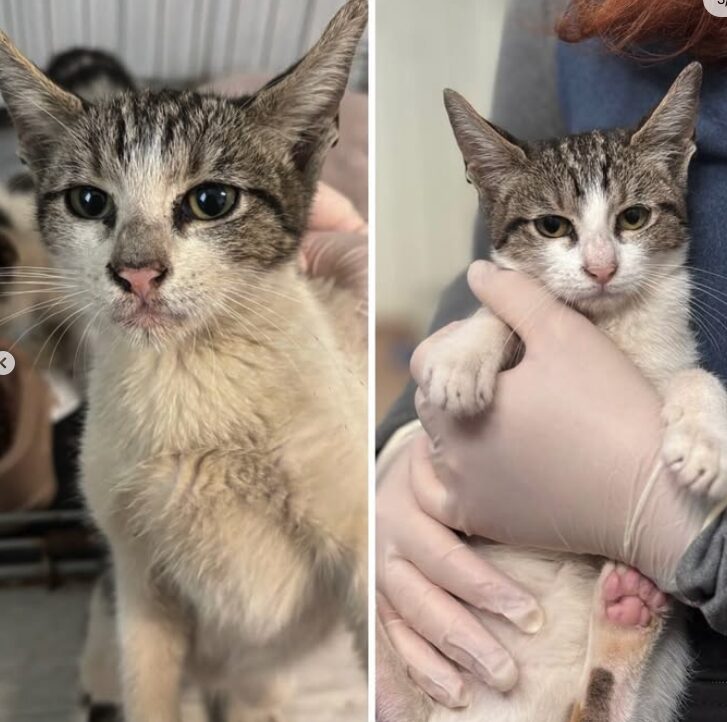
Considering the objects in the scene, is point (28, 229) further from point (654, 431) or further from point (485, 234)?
point (654, 431)

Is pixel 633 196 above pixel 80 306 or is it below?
above

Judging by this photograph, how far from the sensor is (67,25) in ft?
3.21

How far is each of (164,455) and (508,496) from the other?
38 cm

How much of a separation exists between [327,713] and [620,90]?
2.58ft

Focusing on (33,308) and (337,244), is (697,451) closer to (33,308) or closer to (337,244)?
(337,244)

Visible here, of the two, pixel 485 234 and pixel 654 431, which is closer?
pixel 654 431

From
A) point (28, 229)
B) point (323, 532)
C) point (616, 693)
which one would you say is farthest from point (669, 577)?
point (28, 229)

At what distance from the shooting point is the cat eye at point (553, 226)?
913mm

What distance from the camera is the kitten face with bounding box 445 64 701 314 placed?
90cm

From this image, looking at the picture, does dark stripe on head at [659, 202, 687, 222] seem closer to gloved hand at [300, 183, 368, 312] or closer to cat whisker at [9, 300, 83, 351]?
gloved hand at [300, 183, 368, 312]

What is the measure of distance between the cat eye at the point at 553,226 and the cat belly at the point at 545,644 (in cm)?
34

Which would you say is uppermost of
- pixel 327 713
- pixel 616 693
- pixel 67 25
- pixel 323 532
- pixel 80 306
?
pixel 67 25

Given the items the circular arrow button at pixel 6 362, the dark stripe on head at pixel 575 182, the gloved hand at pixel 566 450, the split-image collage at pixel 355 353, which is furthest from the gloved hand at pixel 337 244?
the circular arrow button at pixel 6 362

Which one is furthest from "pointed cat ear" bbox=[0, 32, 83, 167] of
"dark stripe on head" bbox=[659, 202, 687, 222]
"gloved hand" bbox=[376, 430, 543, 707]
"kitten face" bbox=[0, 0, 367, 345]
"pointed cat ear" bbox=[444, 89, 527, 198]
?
"dark stripe on head" bbox=[659, 202, 687, 222]
